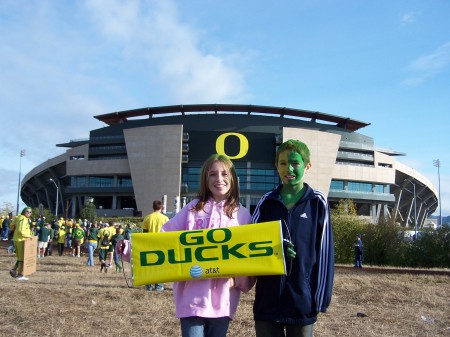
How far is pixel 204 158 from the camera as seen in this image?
77438 mm

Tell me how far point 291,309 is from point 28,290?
6770mm

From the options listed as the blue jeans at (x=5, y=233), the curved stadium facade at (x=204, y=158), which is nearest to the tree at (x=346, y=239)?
the blue jeans at (x=5, y=233)

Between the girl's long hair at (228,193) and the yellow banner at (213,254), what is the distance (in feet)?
0.54

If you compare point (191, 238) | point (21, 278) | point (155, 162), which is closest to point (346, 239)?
point (21, 278)

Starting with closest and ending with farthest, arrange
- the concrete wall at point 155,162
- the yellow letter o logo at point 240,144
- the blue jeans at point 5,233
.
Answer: the blue jeans at point 5,233 → the yellow letter o logo at point 240,144 → the concrete wall at point 155,162

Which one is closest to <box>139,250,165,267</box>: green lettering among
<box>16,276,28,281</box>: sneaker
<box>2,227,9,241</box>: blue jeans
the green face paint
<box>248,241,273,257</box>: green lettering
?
<box>248,241,273,257</box>: green lettering

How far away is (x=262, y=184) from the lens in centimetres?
7706

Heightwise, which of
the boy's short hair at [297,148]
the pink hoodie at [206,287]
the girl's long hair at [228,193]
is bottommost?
the pink hoodie at [206,287]

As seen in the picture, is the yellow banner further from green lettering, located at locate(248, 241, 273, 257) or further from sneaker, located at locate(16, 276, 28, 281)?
sneaker, located at locate(16, 276, 28, 281)

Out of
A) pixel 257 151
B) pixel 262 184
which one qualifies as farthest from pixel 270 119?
pixel 262 184

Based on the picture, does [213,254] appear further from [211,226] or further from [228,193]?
[228,193]

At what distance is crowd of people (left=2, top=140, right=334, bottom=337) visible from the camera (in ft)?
9.71

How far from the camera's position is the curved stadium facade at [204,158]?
7719 cm

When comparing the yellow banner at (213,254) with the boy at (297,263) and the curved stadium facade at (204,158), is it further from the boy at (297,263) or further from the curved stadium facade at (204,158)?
the curved stadium facade at (204,158)
